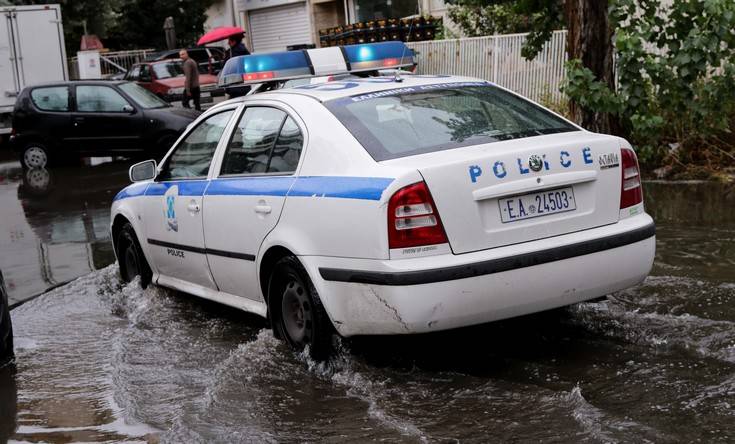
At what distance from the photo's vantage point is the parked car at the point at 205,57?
29.6m

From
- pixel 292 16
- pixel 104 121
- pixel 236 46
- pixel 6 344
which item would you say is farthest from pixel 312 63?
pixel 292 16

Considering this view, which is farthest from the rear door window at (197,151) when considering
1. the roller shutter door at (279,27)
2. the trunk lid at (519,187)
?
the roller shutter door at (279,27)

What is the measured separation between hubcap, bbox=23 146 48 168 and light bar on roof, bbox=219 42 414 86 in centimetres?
1238

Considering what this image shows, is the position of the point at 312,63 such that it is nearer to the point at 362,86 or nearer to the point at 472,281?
the point at 362,86

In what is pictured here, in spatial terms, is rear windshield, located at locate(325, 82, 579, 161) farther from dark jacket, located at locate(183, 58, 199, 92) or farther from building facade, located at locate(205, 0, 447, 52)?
building facade, located at locate(205, 0, 447, 52)

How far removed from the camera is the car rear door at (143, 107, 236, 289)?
665cm

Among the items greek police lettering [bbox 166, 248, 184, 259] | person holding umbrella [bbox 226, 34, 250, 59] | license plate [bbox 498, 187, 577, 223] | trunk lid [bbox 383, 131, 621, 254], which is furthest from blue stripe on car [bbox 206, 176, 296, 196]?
person holding umbrella [bbox 226, 34, 250, 59]

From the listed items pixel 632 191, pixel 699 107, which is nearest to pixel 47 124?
pixel 699 107

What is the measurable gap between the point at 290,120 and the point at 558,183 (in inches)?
63.5

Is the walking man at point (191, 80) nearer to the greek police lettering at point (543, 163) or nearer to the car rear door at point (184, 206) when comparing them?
the car rear door at point (184, 206)

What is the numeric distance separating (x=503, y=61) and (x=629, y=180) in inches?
499

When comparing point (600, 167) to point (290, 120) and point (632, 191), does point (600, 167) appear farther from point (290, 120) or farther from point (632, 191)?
point (290, 120)

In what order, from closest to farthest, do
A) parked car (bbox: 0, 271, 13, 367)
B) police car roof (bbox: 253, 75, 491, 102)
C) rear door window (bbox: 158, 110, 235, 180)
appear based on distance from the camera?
police car roof (bbox: 253, 75, 491, 102)
parked car (bbox: 0, 271, 13, 367)
rear door window (bbox: 158, 110, 235, 180)

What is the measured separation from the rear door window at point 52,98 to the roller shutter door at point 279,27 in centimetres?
1698
